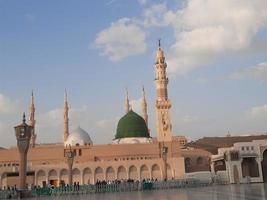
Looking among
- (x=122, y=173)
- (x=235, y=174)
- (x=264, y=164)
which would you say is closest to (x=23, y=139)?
(x=235, y=174)

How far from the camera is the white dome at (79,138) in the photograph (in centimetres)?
5260

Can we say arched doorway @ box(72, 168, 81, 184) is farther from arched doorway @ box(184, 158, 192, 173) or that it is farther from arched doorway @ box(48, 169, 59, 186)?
arched doorway @ box(184, 158, 192, 173)

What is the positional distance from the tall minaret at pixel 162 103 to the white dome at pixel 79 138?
31.9 feet

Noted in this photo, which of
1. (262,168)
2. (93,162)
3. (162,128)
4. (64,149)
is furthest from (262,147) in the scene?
(64,149)

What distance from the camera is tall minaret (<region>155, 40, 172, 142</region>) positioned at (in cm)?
4981

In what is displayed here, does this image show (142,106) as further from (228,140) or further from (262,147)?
(262,147)

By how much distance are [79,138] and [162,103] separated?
38.8 ft

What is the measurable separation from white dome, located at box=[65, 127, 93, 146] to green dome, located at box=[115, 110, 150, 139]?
4402mm

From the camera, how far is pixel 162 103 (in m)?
49.9

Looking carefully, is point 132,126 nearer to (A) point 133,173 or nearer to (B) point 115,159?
(B) point 115,159

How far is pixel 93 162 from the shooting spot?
46.5m

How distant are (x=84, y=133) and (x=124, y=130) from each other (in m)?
5.37

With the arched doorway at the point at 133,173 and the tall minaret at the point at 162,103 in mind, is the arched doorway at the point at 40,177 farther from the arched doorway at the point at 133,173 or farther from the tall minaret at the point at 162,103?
the tall minaret at the point at 162,103

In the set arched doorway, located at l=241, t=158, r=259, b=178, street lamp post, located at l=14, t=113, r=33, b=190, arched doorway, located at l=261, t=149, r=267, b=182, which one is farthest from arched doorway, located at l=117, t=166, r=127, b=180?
A: street lamp post, located at l=14, t=113, r=33, b=190
